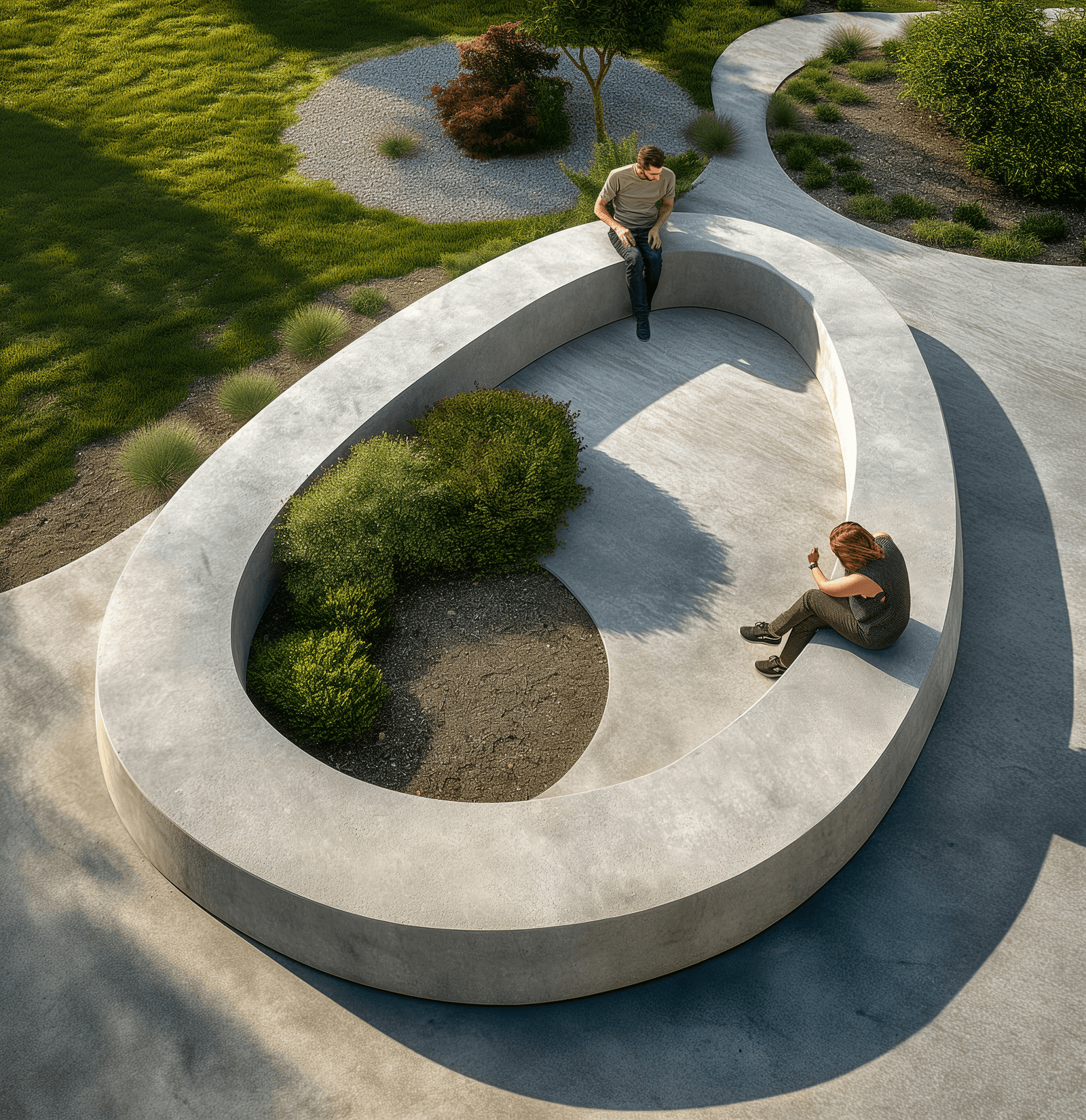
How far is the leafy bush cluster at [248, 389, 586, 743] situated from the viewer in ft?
19.5

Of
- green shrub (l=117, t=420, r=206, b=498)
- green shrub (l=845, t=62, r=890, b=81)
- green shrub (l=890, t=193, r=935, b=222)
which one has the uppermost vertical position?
green shrub (l=845, t=62, r=890, b=81)

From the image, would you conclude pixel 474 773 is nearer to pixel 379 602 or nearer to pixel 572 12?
pixel 379 602

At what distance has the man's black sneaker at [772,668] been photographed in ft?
20.1

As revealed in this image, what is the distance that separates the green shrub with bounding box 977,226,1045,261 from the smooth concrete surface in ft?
13.1

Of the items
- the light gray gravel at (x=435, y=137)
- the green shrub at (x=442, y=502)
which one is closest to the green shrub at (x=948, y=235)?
the light gray gravel at (x=435, y=137)

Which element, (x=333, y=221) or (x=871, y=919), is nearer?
(x=871, y=919)

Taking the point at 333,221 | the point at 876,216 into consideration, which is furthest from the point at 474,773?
the point at 876,216

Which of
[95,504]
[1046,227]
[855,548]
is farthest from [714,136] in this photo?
[95,504]

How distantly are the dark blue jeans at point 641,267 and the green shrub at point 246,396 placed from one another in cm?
394

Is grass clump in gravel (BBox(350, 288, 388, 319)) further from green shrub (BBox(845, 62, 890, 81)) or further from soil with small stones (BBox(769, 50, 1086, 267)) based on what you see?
green shrub (BBox(845, 62, 890, 81))

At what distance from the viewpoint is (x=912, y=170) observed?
1289cm

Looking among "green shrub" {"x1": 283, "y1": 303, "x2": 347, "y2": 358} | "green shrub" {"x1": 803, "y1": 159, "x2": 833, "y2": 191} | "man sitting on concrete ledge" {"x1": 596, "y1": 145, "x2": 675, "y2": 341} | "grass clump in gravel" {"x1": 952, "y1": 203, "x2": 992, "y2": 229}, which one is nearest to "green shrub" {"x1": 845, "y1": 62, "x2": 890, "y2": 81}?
"green shrub" {"x1": 803, "y1": 159, "x2": 833, "y2": 191}

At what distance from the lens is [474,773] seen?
573 centimetres

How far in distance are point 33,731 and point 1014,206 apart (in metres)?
13.5
